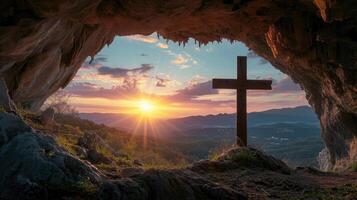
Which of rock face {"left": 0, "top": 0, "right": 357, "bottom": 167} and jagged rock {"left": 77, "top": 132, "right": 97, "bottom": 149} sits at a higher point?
rock face {"left": 0, "top": 0, "right": 357, "bottom": 167}

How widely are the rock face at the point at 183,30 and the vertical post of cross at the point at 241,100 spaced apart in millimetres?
1790

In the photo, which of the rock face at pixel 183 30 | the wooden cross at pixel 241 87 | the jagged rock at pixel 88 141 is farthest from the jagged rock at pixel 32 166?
the wooden cross at pixel 241 87

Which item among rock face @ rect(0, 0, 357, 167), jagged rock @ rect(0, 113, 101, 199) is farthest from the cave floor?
rock face @ rect(0, 0, 357, 167)

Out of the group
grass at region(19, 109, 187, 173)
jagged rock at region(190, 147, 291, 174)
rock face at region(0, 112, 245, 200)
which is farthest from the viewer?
grass at region(19, 109, 187, 173)

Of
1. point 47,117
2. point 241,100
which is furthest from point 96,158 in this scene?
point 241,100

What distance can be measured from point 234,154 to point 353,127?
28.6 ft

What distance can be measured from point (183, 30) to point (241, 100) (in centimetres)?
462

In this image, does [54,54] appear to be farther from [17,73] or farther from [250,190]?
[250,190]

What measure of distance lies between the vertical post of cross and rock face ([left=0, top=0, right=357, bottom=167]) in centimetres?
179

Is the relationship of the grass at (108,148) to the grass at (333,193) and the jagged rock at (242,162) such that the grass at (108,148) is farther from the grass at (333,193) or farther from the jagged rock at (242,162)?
the grass at (333,193)

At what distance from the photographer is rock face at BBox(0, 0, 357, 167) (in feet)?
43.5

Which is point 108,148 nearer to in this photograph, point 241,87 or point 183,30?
point 183,30

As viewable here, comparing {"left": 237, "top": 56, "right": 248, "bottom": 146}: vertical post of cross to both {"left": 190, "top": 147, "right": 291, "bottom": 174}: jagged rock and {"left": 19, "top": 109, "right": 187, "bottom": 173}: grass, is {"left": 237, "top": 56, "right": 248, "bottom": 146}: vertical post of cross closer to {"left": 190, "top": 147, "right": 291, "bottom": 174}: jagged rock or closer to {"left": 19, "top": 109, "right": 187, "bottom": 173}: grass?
{"left": 190, "top": 147, "right": 291, "bottom": 174}: jagged rock

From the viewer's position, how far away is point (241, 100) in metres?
18.0
